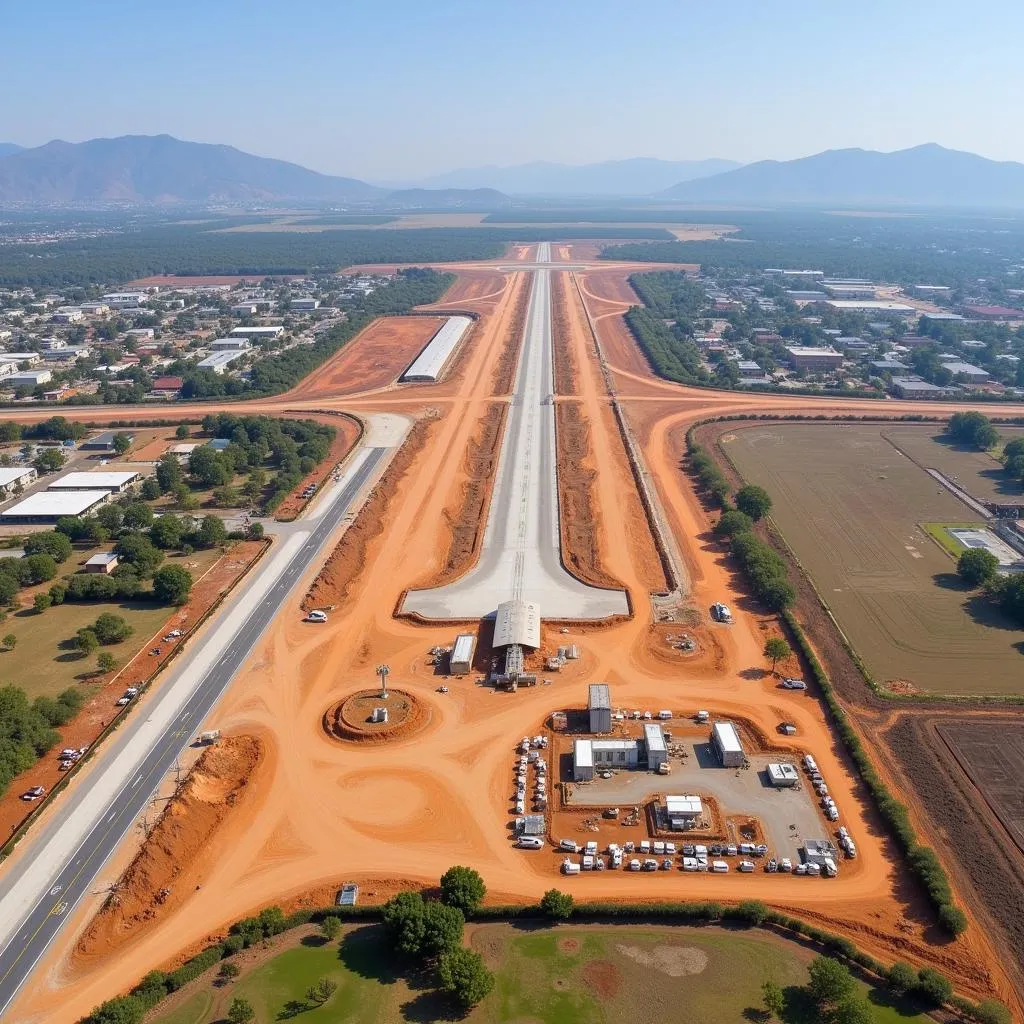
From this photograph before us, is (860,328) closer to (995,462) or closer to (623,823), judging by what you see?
(995,462)

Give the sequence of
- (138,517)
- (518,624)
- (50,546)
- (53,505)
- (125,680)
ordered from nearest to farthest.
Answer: (125,680)
(518,624)
(50,546)
(138,517)
(53,505)

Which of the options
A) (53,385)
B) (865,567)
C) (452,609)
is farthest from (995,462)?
(53,385)

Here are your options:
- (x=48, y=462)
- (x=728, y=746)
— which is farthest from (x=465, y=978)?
(x=48, y=462)

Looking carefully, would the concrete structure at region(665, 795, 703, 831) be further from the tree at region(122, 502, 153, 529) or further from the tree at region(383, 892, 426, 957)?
the tree at region(122, 502, 153, 529)

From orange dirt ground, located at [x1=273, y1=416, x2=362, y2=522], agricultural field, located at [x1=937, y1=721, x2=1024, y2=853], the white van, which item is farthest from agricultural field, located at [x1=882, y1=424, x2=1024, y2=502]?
orange dirt ground, located at [x1=273, y1=416, x2=362, y2=522]

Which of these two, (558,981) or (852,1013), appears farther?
(558,981)

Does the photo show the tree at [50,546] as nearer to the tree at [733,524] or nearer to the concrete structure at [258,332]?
the tree at [733,524]

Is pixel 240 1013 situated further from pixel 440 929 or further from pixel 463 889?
pixel 463 889
